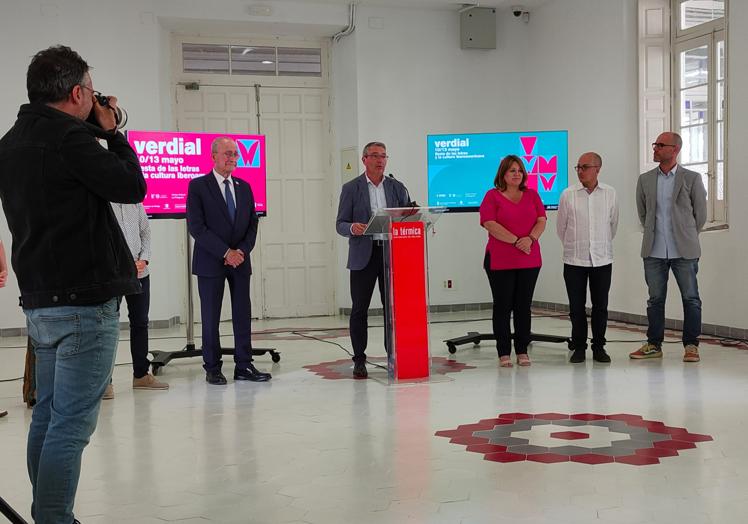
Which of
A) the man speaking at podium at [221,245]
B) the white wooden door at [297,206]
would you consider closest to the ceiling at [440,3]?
the white wooden door at [297,206]

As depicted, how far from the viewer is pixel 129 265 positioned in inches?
104

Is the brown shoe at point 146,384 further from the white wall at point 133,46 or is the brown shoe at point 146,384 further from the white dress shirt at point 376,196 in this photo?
the white wall at point 133,46

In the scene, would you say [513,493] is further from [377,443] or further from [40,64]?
[40,64]

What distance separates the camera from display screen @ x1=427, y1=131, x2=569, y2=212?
7.64 metres

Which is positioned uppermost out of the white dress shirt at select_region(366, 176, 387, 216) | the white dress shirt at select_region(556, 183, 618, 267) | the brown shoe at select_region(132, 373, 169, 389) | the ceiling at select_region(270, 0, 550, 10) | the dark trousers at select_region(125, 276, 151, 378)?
the ceiling at select_region(270, 0, 550, 10)

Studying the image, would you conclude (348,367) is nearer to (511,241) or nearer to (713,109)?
(511,241)

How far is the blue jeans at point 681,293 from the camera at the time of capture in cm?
645

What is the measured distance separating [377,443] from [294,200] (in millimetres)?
6613

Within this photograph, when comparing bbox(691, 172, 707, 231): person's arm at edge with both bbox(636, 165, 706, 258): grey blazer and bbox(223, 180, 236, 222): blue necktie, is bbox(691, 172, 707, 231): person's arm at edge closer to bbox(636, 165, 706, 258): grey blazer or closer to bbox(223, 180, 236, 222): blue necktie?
bbox(636, 165, 706, 258): grey blazer

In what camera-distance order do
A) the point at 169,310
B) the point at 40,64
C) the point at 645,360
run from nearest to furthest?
the point at 40,64 → the point at 645,360 → the point at 169,310

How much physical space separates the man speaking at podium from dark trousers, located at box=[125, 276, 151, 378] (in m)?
0.37

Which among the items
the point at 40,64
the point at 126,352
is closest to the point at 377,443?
the point at 40,64

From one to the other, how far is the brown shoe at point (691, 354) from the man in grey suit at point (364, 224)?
221 centimetres

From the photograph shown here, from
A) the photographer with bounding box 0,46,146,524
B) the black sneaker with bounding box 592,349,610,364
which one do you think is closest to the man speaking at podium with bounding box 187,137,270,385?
the black sneaker with bounding box 592,349,610,364
